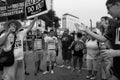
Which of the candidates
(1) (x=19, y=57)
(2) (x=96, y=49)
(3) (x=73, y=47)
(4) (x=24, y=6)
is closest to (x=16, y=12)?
(4) (x=24, y=6)

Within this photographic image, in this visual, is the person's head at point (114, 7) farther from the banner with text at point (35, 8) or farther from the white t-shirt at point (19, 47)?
the banner with text at point (35, 8)

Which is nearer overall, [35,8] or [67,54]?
[35,8]

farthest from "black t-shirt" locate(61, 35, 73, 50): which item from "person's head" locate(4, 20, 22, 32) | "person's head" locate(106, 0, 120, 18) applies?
"person's head" locate(106, 0, 120, 18)

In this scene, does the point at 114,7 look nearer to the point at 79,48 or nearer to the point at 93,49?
the point at 93,49

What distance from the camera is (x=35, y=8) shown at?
7.34 metres

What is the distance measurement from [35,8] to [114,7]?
4.30 meters

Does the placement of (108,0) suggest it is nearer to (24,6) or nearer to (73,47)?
(24,6)

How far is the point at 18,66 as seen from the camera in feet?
20.9

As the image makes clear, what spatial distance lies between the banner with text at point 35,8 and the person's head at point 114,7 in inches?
158

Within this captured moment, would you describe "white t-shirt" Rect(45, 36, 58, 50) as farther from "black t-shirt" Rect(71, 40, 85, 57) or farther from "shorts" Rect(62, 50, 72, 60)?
"shorts" Rect(62, 50, 72, 60)

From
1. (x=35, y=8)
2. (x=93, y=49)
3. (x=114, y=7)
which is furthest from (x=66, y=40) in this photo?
(x=114, y=7)

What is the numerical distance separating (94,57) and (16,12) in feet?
10.3

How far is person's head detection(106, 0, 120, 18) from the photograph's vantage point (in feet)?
10.6

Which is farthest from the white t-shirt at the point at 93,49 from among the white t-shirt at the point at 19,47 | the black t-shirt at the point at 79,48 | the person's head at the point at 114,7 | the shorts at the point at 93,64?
the person's head at the point at 114,7
